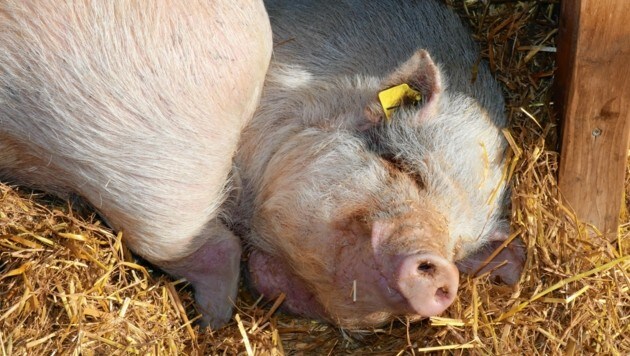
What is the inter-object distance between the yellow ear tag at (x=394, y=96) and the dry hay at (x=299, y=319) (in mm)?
580

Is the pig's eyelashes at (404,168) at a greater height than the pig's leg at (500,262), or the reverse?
the pig's eyelashes at (404,168)

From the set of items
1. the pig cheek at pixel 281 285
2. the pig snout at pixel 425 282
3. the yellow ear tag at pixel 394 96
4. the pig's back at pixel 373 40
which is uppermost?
the yellow ear tag at pixel 394 96

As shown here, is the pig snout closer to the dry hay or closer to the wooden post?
the dry hay

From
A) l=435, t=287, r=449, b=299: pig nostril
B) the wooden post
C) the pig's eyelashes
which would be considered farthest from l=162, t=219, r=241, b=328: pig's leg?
the wooden post

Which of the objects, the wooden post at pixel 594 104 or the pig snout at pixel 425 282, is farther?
the wooden post at pixel 594 104

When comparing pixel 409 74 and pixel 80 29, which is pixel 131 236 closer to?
pixel 80 29

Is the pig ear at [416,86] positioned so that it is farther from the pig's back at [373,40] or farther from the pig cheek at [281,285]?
the pig cheek at [281,285]

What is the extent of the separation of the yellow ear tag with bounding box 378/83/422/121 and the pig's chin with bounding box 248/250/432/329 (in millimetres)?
736

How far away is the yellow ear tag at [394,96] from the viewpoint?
3.93 meters

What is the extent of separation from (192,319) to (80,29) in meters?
1.29

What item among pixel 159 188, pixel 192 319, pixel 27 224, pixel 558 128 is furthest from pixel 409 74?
pixel 27 224

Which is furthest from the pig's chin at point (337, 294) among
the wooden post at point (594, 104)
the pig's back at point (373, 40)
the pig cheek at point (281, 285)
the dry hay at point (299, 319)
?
the wooden post at point (594, 104)

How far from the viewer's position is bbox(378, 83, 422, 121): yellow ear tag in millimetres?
3930

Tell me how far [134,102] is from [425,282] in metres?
1.32
